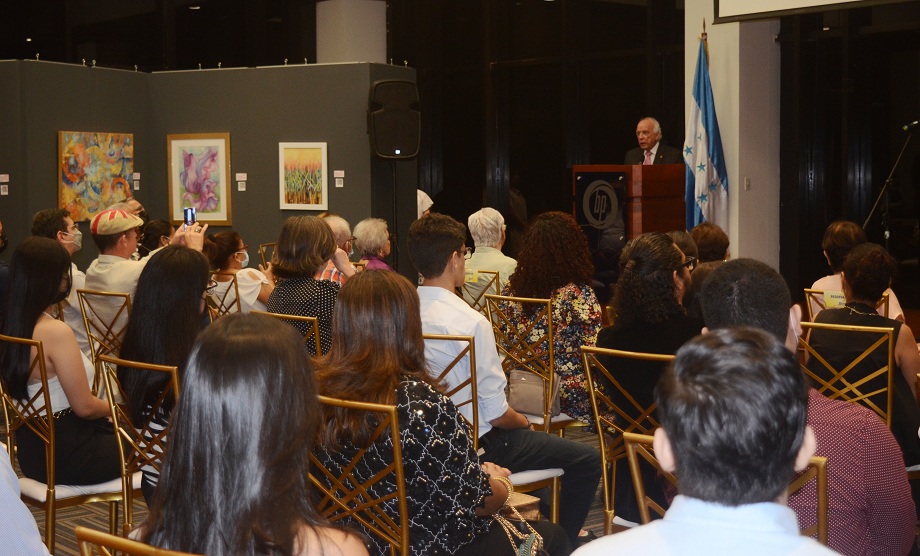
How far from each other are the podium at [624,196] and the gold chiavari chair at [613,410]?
4504 millimetres

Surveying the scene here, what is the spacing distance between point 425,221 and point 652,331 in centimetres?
110

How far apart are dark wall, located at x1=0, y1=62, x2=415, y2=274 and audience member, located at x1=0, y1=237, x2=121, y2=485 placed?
606cm

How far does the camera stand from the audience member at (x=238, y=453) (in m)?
1.57

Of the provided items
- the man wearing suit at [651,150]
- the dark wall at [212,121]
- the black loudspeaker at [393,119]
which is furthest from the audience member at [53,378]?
the dark wall at [212,121]

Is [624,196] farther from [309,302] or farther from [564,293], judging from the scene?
[309,302]

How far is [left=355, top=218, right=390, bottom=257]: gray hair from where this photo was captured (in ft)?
19.8

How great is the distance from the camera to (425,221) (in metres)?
4.09

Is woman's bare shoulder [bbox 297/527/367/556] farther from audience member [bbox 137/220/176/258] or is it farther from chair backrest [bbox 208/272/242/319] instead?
audience member [bbox 137/220/176/258]

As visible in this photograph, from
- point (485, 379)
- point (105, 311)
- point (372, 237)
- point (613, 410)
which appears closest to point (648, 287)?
point (613, 410)

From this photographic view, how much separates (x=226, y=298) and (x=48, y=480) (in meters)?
2.61

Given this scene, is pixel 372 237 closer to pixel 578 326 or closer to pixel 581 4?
pixel 578 326

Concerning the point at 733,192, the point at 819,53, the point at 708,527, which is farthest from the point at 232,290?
the point at 819,53

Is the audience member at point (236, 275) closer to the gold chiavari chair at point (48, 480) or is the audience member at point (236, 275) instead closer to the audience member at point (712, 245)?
the gold chiavari chair at point (48, 480)

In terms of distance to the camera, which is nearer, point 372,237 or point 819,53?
point 372,237
